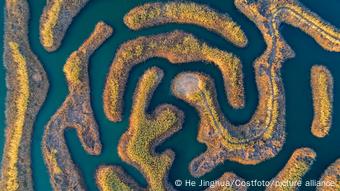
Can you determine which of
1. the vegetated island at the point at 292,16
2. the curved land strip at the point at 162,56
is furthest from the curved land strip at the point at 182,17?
the vegetated island at the point at 292,16

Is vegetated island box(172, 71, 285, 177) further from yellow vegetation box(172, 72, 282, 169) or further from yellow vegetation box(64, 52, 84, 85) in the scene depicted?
yellow vegetation box(64, 52, 84, 85)

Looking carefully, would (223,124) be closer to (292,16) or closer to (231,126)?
(231,126)

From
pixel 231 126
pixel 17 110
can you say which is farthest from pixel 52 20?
pixel 231 126

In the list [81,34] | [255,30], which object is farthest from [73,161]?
[255,30]

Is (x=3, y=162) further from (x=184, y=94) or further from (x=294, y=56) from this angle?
(x=294, y=56)

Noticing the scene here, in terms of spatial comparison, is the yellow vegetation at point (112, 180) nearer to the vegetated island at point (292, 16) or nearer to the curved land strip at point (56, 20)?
the curved land strip at point (56, 20)

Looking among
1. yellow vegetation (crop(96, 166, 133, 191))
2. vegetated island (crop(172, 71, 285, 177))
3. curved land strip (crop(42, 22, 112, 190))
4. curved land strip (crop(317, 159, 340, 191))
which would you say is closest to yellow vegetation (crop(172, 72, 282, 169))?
vegetated island (crop(172, 71, 285, 177))
